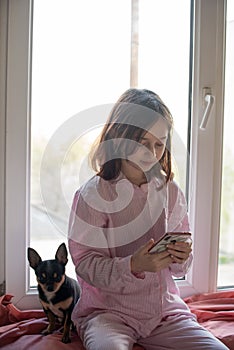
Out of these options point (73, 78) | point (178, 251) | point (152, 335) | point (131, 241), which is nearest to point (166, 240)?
point (178, 251)

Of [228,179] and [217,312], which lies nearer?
[217,312]

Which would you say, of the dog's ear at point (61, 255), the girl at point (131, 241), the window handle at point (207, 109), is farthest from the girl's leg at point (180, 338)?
the window handle at point (207, 109)

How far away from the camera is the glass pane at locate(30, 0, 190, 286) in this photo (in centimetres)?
140

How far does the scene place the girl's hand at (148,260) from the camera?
1.10 meters

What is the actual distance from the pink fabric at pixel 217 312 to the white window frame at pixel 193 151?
57 millimetres

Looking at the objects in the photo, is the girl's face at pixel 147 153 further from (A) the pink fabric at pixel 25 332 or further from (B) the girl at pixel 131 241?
(A) the pink fabric at pixel 25 332

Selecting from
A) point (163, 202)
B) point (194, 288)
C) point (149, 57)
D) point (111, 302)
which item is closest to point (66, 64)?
point (149, 57)

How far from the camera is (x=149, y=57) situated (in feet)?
4.81

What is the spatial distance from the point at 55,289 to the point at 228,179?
2.31ft

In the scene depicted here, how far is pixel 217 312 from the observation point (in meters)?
1.35

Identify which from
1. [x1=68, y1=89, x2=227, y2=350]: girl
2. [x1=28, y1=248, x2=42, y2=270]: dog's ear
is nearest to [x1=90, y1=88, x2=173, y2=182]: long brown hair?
[x1=68, y1=89, x2=227, y2=350]: girl

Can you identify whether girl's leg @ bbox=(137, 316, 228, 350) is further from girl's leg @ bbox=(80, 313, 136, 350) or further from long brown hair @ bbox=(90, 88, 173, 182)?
long brown hair @ bbox=(90, 88, 173, 182)

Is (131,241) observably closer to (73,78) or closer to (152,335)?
(152,335)

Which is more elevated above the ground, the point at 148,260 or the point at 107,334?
the point at 148,260
